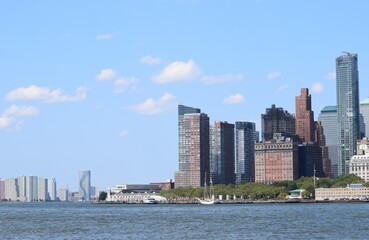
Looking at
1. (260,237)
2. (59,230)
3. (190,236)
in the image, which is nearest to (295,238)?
(260,237)

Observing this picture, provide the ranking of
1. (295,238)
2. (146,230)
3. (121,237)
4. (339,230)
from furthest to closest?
(146,230) → (339,230) → (121,237) → (295,238)

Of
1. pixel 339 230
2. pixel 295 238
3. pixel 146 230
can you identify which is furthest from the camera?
pixel 146 230

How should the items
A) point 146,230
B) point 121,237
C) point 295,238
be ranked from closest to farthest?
point 295,238 → point 121,237 → point 146,230

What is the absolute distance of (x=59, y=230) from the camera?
10962 centimetres

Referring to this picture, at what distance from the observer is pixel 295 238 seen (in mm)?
87562

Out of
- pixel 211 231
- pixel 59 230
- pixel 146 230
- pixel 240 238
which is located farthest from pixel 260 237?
pixel 59 230

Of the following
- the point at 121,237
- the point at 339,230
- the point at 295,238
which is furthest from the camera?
the point at 339,230

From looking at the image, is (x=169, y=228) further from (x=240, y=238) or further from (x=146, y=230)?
(x=240, y=238)

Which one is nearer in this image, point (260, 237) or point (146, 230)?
point (260, 237)

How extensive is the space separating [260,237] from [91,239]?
16601 mm

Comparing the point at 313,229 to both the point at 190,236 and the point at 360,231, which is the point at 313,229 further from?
the point at 190,236

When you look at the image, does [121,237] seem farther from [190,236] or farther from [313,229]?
[313,229]

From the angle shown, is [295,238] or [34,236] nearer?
[295,238]

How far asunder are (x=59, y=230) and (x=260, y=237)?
2932 cm
